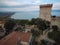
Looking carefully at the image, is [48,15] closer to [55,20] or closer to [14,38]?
[55,20]

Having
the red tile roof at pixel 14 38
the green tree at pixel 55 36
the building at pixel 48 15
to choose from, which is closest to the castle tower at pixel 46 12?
the building at pixel 48 15

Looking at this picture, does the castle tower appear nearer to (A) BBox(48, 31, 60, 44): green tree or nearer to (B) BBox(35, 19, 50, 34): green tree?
(B) BBox(35, 19, 50, 34): green tree

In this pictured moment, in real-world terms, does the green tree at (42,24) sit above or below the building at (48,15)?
below

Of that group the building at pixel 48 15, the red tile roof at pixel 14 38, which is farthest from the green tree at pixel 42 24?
the red tile roof at pixel 14 38

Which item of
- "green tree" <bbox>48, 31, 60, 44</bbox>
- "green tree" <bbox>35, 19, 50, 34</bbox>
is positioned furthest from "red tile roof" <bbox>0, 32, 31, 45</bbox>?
"green tree" <bbox>48, 31, 60, 44</bbox>

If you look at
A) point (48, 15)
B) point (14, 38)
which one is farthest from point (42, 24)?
point (14, 38)

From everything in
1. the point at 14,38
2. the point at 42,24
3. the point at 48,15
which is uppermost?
the point at 48,15

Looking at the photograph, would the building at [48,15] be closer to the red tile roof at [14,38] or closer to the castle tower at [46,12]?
the castle tower at [46,12]

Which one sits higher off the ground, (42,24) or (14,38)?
(42,24)

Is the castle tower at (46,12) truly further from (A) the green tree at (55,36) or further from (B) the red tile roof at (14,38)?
(B) the red tile roof at (14,38)

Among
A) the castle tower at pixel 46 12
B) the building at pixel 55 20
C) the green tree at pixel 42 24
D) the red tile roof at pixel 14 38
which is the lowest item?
the red tile roof at pixel 14 38
